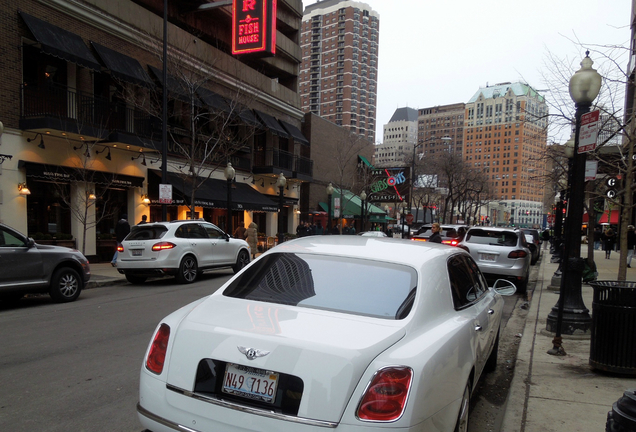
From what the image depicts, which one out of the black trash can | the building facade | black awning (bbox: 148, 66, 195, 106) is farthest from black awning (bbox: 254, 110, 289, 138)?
the black trash can

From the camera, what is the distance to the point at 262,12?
910 inches

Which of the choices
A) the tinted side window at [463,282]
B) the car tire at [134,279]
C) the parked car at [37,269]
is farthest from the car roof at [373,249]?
the car tire at [134,279]

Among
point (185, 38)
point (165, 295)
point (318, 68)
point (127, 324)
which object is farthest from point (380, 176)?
point (318, 68)

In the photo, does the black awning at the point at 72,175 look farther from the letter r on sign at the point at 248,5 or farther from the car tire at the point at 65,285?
the letter r on sign at the point at 248,5

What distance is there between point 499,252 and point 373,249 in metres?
9.28

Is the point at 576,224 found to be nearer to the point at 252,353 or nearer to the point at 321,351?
the point at 321,351

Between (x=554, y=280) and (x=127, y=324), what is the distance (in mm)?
10882

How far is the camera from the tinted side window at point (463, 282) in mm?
3547

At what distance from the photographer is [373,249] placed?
3.51 m

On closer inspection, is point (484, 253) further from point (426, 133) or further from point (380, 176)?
point (426, 133)

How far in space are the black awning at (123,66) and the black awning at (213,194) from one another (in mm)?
4174

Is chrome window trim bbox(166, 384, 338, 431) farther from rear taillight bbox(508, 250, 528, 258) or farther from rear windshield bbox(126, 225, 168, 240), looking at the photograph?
A: rear taillight bbox(508, 250, 528, 258)

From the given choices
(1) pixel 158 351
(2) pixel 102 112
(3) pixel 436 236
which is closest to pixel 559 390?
(1) pixel 158 351

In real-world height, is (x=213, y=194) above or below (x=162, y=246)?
above
